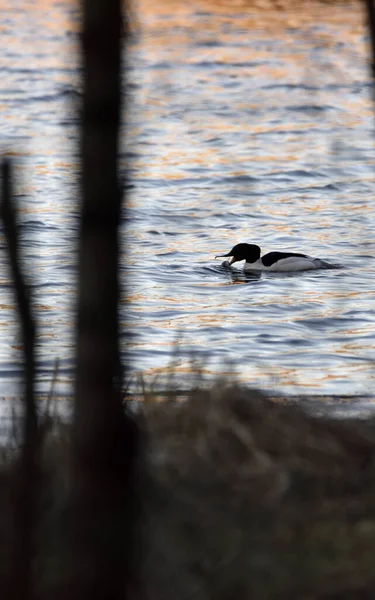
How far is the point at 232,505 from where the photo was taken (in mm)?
6078

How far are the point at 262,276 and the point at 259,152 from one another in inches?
376

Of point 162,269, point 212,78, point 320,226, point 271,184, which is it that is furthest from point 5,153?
point 212,78

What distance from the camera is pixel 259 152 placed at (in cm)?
2739

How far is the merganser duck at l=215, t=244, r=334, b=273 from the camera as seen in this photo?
17.5m

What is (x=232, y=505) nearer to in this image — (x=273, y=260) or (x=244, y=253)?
(x=273, y=260)

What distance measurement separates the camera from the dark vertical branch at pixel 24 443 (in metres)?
5.21

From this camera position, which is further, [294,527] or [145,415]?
[145,415]

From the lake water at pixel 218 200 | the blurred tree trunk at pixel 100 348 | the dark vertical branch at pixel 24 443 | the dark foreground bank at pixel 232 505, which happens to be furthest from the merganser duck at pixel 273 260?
the blurred tree trunk at pixel 100 348

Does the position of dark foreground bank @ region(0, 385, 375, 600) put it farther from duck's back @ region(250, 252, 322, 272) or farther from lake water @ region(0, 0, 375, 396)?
duck's back @ region(250, 252, 322, 272)

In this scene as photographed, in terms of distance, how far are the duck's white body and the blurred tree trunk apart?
1244 cm

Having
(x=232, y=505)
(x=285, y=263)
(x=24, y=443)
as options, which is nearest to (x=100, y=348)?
(x=24, y=443)

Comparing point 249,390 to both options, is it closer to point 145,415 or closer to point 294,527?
point 145,415

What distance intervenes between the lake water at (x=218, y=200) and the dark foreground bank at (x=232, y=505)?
611 mm

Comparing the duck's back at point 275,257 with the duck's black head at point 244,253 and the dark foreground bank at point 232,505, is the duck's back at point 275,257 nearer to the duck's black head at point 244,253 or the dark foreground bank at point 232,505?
the duck's black head at point 244,253
